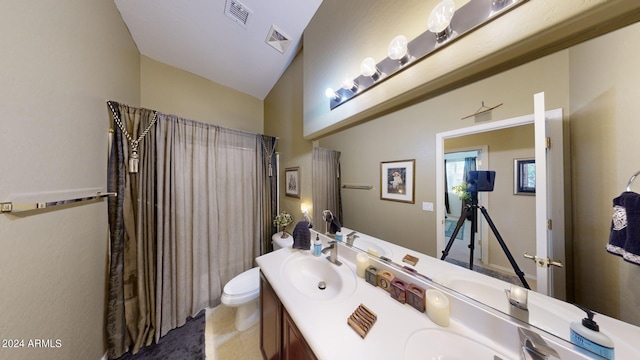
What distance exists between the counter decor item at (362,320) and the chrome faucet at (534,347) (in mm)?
439

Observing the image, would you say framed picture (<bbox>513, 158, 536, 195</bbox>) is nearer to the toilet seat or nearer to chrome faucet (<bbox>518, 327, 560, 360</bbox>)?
chrome faucet (<bbox>518, 327, 560, 360</bbox>)

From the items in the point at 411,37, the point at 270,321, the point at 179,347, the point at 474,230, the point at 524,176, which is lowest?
the point at 179,347

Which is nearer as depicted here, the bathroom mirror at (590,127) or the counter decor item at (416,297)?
the bathroom mirror at (590,127)

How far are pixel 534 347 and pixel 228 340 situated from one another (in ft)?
6.06

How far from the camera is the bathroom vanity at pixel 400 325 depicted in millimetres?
557

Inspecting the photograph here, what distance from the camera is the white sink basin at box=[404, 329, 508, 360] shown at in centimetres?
57

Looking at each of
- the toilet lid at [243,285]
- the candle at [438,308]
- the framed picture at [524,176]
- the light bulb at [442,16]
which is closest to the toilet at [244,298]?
the toilet lid at [243,285]

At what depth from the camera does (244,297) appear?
4.53ft

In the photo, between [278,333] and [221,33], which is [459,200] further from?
[221,33]

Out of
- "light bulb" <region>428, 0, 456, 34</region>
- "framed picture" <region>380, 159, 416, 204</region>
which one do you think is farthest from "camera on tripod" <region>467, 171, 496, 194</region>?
"light bulb" <region>428, 0, 456, 34</region>

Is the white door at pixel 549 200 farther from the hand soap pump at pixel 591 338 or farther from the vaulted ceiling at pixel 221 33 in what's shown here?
the vaulted ceiling at pixel 221 33

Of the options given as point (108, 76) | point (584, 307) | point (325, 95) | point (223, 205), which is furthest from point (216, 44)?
point (584, 307)

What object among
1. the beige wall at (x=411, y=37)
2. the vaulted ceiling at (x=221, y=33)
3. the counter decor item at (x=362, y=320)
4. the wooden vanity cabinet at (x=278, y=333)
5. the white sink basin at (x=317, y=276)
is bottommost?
the wooden vanity cabinet at (x=278, y=333)

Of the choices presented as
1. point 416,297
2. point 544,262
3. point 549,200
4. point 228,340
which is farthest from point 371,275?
point 228,340
